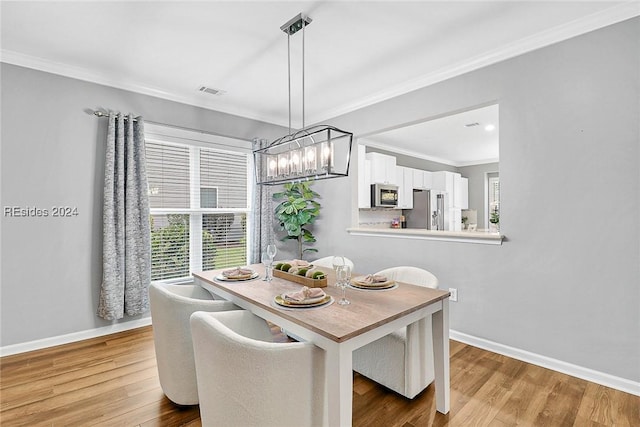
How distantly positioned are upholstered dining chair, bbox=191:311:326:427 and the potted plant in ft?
9.30

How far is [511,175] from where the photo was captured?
2713 mm

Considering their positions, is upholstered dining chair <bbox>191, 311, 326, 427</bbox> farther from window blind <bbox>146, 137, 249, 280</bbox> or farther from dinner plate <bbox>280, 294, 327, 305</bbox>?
window blind <bbox>146, 137, 249, 280</bbox>

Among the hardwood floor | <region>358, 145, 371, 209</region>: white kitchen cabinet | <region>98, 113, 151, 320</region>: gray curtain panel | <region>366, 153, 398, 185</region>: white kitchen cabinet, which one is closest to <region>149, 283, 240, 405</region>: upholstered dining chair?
the hardwood floor

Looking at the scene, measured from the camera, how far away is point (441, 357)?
1935mm

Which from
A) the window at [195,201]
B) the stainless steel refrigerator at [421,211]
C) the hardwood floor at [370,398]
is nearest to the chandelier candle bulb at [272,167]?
the hardwood floor at [370,398]

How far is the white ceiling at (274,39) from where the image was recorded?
7.11 feet

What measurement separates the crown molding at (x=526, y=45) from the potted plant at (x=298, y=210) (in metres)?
1.53

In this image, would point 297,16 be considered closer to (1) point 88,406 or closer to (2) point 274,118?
(2) point 274,118

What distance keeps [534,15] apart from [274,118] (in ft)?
10.5

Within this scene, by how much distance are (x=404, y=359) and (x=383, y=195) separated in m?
3.58

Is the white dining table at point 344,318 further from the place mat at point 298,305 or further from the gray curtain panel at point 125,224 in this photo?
the gray curtain panel at point 125,224

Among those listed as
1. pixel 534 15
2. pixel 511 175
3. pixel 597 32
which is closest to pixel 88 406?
pixel 511 175

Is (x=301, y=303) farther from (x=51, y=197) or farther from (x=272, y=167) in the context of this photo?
(x=51, y=197)

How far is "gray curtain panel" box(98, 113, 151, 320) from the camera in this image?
3137mm
